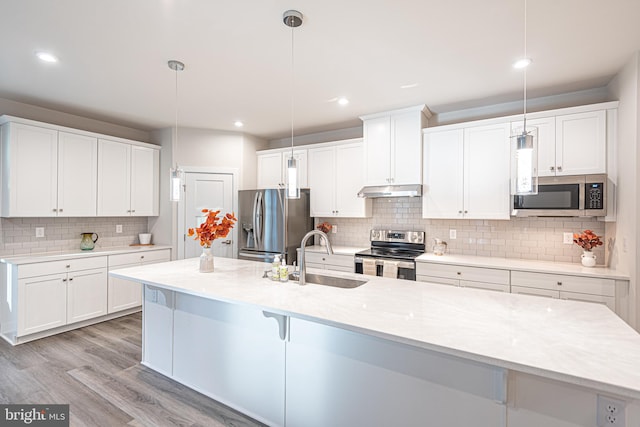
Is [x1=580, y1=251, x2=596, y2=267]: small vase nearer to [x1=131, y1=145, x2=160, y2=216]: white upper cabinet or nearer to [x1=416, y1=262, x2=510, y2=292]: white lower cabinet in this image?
[x1=416, y1=262, x2=510, y2=292]: white lower cabinet

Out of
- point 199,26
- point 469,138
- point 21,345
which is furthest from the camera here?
point 469,138

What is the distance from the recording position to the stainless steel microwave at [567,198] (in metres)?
2.79

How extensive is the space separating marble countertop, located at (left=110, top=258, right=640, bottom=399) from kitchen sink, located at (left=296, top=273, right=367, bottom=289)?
0.61ft

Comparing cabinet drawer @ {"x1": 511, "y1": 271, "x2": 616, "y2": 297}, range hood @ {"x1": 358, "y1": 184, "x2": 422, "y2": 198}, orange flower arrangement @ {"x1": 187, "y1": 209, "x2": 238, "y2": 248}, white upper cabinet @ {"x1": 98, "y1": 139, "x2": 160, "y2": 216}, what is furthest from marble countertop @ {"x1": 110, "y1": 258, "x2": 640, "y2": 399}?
white upper cabinet @ {"x1": 98, "y1": 139, "x2": 160, "y2": 216}

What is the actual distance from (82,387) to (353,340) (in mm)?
2325

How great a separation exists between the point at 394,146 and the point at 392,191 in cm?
57

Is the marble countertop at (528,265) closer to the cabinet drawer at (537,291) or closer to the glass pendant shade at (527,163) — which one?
the cabinet drawer at (537,291)

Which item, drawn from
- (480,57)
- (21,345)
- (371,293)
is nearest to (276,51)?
(480,57)

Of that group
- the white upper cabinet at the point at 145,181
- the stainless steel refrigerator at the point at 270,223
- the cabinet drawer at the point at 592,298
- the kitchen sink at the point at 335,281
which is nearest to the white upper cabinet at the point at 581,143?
the cabinet drawer at the point at 592,298

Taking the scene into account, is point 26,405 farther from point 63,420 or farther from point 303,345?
point 303,345

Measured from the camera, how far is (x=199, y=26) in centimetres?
209

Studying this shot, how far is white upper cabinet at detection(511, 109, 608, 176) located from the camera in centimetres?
285

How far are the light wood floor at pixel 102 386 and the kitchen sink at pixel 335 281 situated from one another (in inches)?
40.7

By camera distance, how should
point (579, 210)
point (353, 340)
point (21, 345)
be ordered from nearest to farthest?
1. point (353, 340)
2. point (579, 210)
3. point (21, 345)
